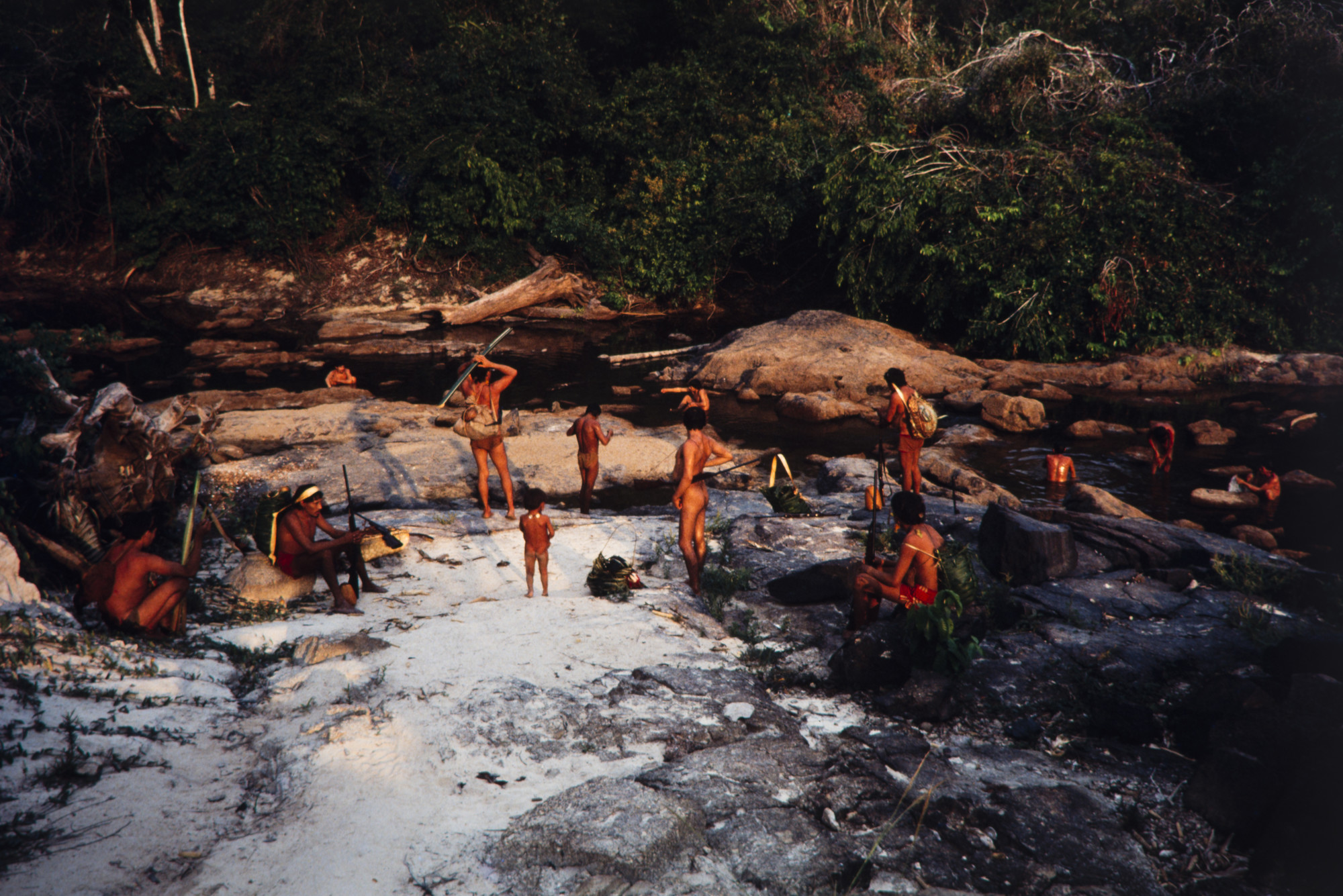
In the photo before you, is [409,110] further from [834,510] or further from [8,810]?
[8,810]

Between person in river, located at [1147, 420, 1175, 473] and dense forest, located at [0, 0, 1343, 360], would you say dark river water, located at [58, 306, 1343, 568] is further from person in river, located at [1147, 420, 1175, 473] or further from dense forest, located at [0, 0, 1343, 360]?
dense forest, located at [0, 0, 1343, 360]

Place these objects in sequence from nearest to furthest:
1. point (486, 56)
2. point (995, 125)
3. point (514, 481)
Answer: point (514, 481) → point (995, 125) → point (486, 56)

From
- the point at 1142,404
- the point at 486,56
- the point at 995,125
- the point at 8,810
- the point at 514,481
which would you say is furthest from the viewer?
the point at 486,56

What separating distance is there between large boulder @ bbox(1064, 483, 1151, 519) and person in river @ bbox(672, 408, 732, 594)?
5.74 meters

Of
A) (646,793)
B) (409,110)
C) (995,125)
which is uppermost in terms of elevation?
(409,110)

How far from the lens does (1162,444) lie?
12562 mm

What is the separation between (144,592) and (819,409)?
1211cm

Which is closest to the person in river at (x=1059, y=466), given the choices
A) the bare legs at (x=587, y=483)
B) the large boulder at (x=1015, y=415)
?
the large boulder at (x=1015, y=415)

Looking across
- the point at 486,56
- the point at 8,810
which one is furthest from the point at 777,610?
the point at 486,56

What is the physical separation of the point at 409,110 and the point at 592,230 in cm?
723

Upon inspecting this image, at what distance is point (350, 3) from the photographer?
29484 millimetres

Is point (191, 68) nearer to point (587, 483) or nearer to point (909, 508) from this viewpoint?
point (587, 483)

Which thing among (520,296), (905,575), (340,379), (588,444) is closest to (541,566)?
(588,444)

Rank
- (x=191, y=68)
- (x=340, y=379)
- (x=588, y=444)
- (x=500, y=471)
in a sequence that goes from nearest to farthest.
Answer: (x=500, y=471), (x=588, y=444), (x=340, y=379), (x=191, y=68)
